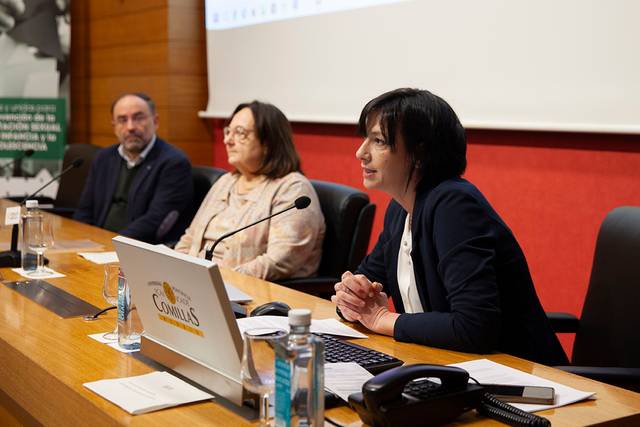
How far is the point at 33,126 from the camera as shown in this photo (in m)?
6.17

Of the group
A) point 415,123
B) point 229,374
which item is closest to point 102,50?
point 415,123

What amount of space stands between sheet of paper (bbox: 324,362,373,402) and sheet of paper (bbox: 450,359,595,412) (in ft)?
0.73

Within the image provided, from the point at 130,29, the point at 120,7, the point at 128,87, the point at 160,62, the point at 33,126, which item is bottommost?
the point at 33,126

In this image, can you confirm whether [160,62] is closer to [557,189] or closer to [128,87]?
[128,87]

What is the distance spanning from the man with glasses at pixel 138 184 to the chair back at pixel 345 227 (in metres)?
1.25

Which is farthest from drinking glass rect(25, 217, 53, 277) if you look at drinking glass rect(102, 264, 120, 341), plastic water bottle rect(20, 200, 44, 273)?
drinking glass rect(102, 264, 120, 341)

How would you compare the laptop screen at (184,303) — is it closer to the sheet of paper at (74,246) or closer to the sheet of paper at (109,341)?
the sheet of paper at (109,341)

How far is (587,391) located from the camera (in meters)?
1.63

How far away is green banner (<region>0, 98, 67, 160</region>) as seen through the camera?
616 cm

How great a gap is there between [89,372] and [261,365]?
19.8 inches

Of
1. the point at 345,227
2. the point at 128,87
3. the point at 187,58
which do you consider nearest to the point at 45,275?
the point at 345,227

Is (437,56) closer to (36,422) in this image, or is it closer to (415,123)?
(415,123)

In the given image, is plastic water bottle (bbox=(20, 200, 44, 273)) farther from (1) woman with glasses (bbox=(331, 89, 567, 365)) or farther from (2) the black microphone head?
(1) woman with glasses (bbox=(331, 89, 567, 365))

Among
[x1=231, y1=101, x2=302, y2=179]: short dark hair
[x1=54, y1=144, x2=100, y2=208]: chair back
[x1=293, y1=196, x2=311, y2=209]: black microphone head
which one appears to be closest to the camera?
[x1=293, y1=196, x2=311, y2=209]: black microphone head
